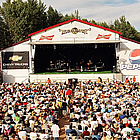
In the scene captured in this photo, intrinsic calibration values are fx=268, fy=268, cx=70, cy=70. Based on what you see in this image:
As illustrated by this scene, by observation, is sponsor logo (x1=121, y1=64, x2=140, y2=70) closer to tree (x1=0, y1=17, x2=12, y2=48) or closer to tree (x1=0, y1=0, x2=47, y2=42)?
tree (x1=0, y1=0, x2=47, y2=42)

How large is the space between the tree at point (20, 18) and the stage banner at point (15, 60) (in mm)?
15446

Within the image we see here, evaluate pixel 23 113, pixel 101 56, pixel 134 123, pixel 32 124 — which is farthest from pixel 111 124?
pixel 101 56

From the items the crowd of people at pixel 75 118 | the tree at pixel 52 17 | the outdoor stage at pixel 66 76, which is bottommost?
the crowd of people at pixel 75 118

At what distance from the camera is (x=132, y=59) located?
3039cm

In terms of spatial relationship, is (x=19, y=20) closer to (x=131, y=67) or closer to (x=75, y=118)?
(x=131, y=67)

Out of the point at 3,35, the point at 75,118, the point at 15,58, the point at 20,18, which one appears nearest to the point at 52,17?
the point at 20,18

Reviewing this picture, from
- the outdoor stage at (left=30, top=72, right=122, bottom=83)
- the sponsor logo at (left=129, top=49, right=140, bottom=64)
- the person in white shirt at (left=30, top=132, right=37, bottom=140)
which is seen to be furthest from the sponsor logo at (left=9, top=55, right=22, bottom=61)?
the person in white shirt at (left=30, top=132, right=37, bottom=140)

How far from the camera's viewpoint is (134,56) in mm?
30453

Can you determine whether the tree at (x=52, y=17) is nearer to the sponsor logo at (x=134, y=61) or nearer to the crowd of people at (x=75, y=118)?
the sponsor logo at (x=134, y=61)

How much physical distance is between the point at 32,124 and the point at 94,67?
21811 mm

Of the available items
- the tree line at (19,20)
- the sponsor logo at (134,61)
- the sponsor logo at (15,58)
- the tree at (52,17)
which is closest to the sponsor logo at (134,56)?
the sponsor logo at (134,61)

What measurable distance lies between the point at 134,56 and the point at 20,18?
23833 mm

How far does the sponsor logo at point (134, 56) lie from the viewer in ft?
99.6

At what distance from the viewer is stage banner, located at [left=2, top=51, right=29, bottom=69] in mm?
31078
